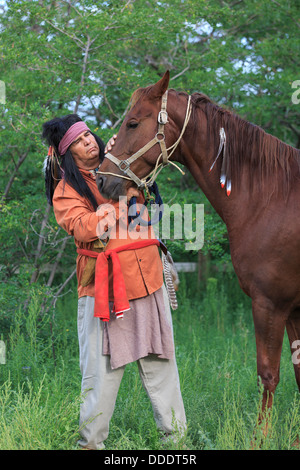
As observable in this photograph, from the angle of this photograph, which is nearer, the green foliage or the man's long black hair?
the man's long black hair

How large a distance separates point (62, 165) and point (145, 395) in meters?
1.92

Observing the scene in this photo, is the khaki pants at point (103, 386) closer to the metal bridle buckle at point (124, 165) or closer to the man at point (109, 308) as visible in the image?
the man at point (109, 308)

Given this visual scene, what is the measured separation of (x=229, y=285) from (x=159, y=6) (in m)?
4.11

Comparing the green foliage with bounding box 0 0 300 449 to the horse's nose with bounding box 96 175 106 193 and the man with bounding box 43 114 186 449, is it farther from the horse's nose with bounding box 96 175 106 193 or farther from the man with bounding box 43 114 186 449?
the horse's nose with bounding box 96 175 106 193

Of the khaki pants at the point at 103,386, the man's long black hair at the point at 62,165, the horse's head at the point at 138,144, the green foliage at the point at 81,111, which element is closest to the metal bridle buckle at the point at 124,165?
the horse's head at the point at 138,144

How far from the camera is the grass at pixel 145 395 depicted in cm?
270

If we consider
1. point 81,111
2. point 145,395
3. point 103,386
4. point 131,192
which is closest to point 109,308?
point 103,386

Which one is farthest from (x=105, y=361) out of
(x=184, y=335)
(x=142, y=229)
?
(x=184, y=335)

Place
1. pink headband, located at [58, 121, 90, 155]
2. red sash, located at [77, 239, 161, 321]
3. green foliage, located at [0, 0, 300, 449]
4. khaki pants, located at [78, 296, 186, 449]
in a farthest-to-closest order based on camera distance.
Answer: green foliage, located at [0, 0, 300, 449]
pink headband, located at [58, 121, 90, 155]
khaki pants, located at [78, 296, 186, 449]
red sash, located at [77, 239, 161, 321]

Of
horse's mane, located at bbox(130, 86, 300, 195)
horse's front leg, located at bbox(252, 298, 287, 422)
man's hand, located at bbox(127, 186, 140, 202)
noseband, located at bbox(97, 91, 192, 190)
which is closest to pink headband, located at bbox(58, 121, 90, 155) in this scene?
noseband, located at bbox(97, 91, 192, 190)

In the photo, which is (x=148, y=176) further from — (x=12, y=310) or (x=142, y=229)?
(x=12, y=310)

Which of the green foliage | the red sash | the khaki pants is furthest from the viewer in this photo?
the green foliage

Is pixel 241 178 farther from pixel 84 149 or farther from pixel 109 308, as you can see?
pixel 109 308

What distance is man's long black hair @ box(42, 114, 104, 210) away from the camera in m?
2.75
